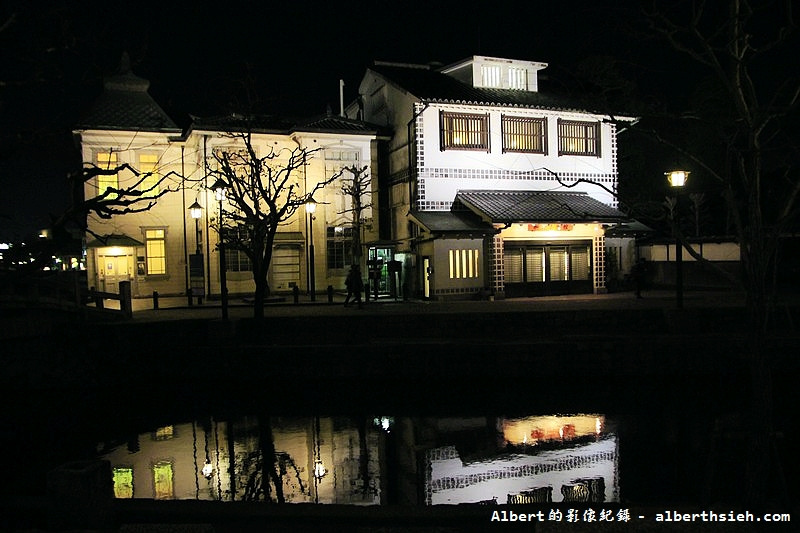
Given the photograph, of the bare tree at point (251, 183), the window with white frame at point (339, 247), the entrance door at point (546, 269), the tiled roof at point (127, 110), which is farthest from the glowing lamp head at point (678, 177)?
the tiled roof at point (127, 110)

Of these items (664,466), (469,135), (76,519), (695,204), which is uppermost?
(469,135)

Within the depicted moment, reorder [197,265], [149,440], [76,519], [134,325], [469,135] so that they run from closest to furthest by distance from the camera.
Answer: [76,519]
[149,440]
[134,325]
[197,265]
[469,135]

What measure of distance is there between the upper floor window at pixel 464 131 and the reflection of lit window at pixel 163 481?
1969cm

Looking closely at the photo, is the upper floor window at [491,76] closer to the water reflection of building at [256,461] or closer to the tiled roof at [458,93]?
the tiled roof at [458,93]

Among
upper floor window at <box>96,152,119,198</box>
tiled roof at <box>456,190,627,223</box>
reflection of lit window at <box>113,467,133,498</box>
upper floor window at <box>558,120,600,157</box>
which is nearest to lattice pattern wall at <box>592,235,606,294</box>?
tiled roof at <box>456,190,627,223</box>

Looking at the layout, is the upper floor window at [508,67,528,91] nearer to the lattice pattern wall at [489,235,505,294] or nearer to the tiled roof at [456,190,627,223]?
the tiled roof at [456,190,627,223]

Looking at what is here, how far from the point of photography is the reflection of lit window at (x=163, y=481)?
11148 millimetres

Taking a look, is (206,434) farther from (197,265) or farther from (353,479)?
(197,265)

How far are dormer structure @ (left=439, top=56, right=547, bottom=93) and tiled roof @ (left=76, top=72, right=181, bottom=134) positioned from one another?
576 inches

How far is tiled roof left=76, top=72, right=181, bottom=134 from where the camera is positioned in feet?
94.4

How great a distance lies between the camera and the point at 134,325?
1862cm

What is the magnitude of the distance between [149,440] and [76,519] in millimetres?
8387

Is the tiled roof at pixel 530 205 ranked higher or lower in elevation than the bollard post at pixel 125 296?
higher

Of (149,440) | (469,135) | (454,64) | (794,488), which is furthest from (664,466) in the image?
(454,64)
